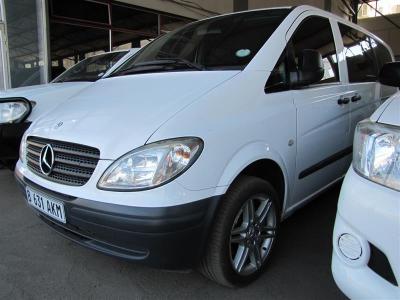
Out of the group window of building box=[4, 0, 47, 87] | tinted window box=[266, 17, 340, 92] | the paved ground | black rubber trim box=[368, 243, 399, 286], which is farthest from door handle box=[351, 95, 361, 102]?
window of building box=[4, 0, 47, 87]

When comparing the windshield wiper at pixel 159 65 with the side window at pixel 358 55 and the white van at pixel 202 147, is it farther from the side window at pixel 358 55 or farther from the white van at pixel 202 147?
the side window at pixel 358 55

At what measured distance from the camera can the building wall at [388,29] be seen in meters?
21.0

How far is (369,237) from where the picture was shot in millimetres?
1442

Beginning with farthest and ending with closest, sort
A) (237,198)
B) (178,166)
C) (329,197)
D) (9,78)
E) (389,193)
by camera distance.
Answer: (9,78) → (329,197) → (237,198) → (178,166) → (389,193)

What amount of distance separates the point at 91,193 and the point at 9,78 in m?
6.34

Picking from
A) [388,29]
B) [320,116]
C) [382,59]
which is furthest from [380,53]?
[388,29]

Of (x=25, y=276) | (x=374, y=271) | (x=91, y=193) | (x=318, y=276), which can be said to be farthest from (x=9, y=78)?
(x=374, y=271)

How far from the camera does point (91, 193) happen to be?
6.20 feet

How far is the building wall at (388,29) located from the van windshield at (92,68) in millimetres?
19834

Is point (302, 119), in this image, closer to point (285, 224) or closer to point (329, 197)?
point (285, 224)

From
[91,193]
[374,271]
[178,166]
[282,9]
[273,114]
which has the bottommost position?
[374,271]

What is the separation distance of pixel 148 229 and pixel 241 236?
2.08ft

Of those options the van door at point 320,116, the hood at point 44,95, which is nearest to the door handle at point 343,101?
the van door at point 320,116

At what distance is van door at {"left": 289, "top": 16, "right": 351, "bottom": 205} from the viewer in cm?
256
